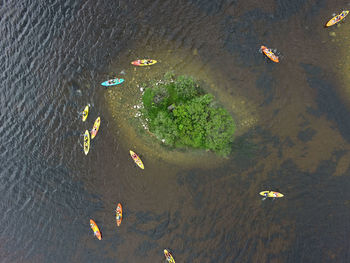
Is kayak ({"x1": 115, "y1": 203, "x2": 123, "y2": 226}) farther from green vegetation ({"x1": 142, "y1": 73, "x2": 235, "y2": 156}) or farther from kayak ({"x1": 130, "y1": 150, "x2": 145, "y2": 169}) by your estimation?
green vegetation ({"x1": 142, "y1": 73, "x2": 235, "y2": 156})

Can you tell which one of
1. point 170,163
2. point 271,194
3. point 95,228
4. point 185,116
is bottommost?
point 95,228

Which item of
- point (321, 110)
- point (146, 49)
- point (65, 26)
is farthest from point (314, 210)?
point (65, 26)

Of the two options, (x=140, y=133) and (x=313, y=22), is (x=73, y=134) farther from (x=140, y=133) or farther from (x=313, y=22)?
(x=313, y=22)

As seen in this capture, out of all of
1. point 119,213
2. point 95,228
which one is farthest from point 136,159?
point 95,228

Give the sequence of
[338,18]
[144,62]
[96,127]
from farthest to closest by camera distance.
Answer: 1. [96,127]
2. [144,62]
3. [338,18]

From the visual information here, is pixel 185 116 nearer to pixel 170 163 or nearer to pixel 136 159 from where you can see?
pixel 170 163

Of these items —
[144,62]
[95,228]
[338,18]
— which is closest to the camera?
[338,18]

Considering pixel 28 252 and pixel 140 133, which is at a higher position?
pixel 140 133
